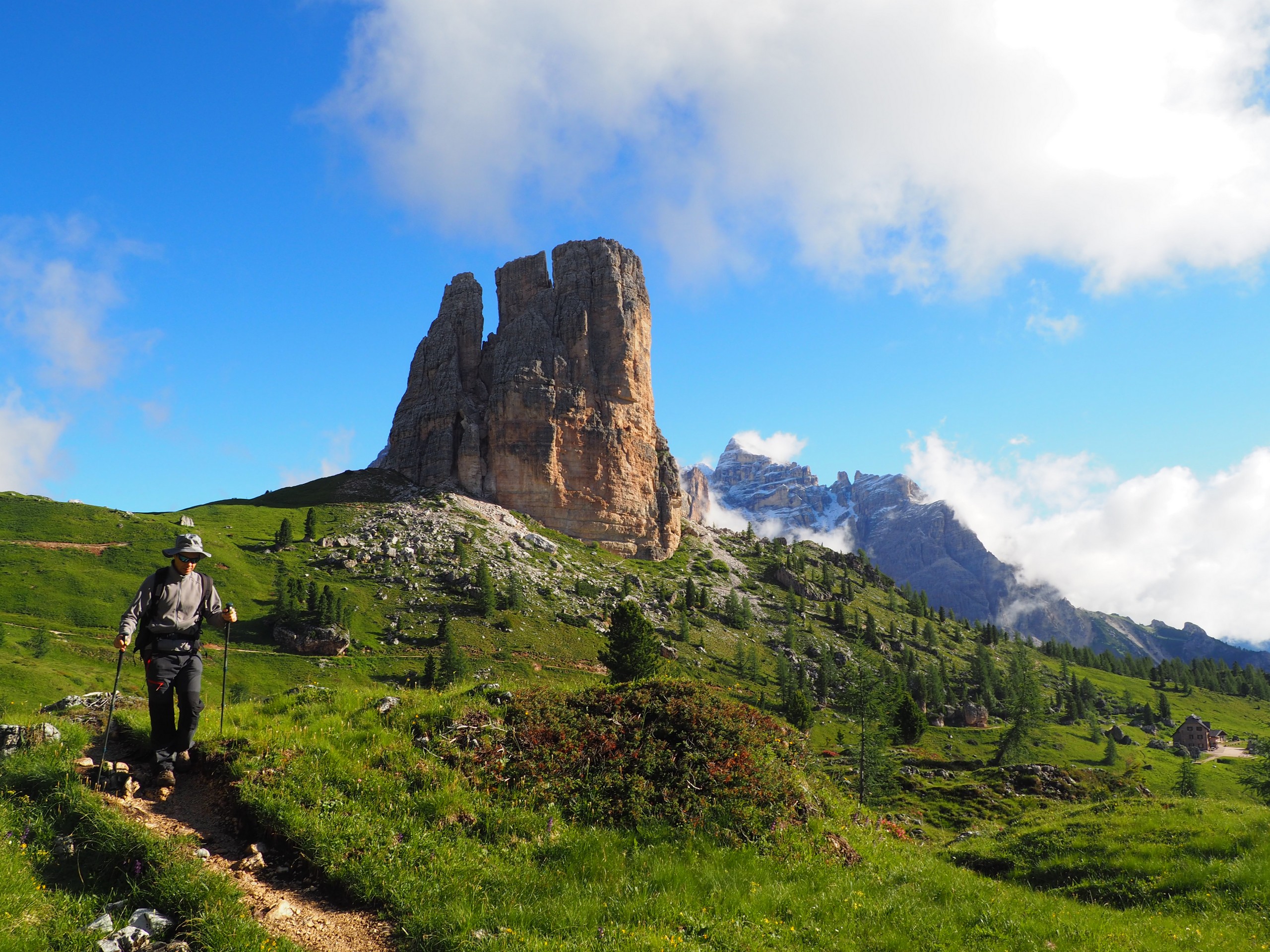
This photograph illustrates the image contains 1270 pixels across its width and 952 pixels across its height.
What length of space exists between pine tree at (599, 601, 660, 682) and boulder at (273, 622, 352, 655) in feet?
134

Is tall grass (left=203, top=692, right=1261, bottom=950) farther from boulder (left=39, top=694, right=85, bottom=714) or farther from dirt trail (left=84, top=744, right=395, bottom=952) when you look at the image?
boulder (left=39, top=694, right=85, bottom=714)

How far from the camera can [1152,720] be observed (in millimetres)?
156250

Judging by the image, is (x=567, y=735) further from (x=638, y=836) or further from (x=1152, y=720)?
(x=1152, y=720)

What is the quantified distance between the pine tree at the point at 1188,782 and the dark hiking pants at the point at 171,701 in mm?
93874

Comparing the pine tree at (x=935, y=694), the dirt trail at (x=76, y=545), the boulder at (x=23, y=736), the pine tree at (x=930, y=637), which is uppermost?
the dirt trail at (x=76, y=545)

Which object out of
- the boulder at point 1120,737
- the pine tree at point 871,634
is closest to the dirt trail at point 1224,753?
the boulder at point 1120,737

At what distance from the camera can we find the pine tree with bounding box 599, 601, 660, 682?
6500cm

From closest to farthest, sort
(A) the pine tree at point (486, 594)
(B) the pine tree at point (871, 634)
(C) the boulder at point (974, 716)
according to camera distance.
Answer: (A) the pine tree at point (486, 594) → (C) the boulder at point (974, 716) → (B) the pine tree at point (871, 634)

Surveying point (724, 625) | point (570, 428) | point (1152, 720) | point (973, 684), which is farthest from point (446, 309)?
point (1152, 720)

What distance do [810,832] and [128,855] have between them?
35.1 feet

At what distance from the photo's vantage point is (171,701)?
11953mm

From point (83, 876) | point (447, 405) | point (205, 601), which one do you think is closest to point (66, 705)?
point (205, 601)

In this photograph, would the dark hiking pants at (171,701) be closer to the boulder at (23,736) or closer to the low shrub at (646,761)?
the boulder at (23,736)

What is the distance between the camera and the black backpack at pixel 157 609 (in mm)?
11719
